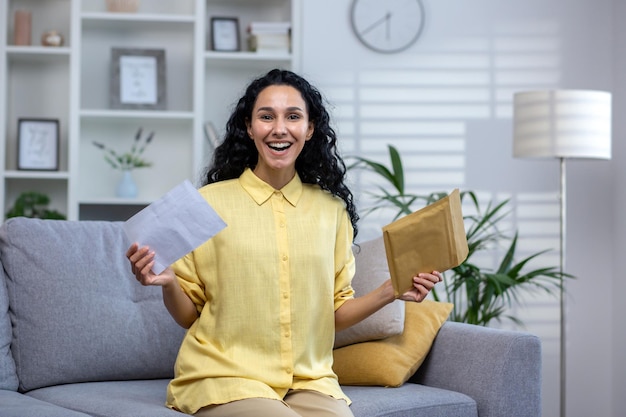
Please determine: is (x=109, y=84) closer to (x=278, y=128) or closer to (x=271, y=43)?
(x=271, y=43)

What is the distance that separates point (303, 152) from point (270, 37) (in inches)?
85.5

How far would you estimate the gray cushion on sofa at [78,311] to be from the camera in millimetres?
2398

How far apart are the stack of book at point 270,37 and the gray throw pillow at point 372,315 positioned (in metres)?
1.85

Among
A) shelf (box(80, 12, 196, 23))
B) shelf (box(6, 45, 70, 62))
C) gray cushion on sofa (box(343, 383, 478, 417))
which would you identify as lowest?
gray cushion on sofa (box(343, 383, 478, 417))

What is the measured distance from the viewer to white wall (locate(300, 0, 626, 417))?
14.4ft

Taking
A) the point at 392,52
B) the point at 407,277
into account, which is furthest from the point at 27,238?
the point at 392,52

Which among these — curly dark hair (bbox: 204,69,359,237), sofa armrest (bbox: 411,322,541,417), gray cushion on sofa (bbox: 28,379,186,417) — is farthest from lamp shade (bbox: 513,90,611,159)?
gray cushion on sofa (bbox: 28,379,186,417)

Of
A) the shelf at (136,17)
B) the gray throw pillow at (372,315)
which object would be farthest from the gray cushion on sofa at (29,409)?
the shelf at (136,17)

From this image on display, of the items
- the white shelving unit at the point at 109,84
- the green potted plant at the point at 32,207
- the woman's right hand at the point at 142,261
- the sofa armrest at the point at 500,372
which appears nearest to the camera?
the woman's right hand at the point at 142,261

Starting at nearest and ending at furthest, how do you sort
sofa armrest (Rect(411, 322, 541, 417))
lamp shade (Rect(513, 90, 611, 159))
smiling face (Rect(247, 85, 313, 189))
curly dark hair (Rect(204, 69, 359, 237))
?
smiling face (Rect(247, 85, 313, 189)) < curly dark hair (Rect(204, 69, 359, 237)) < sofa armrest (Rect(411, 322, 541, 417)) < lamp shade (Rect(513, 90, 611, 159))

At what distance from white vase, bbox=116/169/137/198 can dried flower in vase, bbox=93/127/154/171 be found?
1.8 inches

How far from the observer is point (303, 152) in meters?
2.29

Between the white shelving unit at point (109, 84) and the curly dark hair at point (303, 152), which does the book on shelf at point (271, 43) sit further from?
the curly dark hair at point (303, 152)

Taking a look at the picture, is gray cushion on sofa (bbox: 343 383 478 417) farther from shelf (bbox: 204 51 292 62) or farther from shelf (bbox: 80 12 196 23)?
shelf (bbox: 80 12 196 23)
